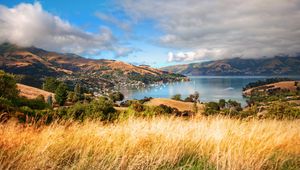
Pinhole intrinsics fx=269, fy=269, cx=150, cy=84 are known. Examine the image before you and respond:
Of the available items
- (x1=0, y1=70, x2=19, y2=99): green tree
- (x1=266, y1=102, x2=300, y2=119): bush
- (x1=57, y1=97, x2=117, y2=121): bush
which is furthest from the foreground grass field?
(x1=0, y1=70, x2=19, y2=99): green tree

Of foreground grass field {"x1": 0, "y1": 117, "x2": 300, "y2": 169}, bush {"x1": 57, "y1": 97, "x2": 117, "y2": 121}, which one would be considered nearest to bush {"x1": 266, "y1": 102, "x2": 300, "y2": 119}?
foreground grass field {"x1": 0, "y1": 117, "x2": 300, "y2": 169}

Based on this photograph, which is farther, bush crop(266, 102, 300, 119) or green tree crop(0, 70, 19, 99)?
green tree crop(0, 70, 19, 99)

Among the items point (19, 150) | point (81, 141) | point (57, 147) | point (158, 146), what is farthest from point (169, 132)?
point (19, 150)

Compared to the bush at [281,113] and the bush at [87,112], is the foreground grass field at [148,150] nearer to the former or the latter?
the bush at [281,113]

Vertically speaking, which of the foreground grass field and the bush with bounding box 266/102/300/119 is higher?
the foreground grass field

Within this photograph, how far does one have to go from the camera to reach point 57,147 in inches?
210

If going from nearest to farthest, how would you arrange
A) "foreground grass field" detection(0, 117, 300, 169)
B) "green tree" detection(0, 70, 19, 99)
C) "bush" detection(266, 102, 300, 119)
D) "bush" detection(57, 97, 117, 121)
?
1. "foreground grass field" detection(0, 117, 300, 169)
2. "bush" detection(266, 102, 300, 119)
3. "bush" detection(57, 97, 117, 121)
4. "green tree" detection(0, 70, 19, 99)

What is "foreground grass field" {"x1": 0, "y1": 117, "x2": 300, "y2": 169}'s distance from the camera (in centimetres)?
465

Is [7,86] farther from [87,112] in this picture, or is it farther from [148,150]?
[148,150]

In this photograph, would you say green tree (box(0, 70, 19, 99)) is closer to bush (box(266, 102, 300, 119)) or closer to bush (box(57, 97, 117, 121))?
bush (box(57, 97, 117, 121))

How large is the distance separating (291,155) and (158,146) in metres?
2.90

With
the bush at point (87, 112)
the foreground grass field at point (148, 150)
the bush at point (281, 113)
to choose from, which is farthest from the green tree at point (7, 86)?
the foreground grass field at point (148, 150)

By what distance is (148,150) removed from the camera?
543 cm

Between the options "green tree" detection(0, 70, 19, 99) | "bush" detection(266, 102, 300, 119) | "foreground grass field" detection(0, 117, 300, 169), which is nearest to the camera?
"foreground grass field" detection(0, 117, 300, 169)
